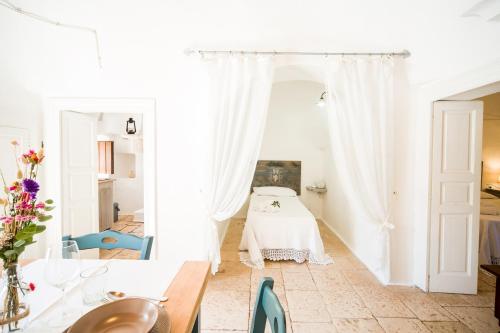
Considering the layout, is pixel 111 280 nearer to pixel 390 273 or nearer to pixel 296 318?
pixel 296 318

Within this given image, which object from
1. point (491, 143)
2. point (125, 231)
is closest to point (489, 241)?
point (491, 143)

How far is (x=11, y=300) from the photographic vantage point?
77 cm

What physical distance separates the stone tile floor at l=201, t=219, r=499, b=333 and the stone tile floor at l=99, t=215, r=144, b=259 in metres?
1.34

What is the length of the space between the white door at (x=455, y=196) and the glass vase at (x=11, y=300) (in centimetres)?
301

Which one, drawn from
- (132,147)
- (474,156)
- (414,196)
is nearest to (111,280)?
(414,196)

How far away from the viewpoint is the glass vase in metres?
0.76

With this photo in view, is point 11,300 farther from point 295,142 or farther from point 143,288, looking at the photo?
point 295,142

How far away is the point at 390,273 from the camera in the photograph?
2.60 meters

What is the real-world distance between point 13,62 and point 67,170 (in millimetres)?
1225

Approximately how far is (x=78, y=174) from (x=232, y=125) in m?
1.87

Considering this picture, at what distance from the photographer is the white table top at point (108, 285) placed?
883 millimetres

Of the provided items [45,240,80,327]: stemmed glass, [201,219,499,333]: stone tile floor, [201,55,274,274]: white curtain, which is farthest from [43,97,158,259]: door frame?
[45,240,80,327]: stemmed glass

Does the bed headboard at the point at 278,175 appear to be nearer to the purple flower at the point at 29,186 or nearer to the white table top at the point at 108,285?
the white table top at the point at 108,285

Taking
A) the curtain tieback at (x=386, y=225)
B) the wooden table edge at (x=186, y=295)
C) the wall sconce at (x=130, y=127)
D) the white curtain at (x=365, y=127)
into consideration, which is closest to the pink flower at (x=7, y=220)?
the wooden table edge at (x=186, y=295)
